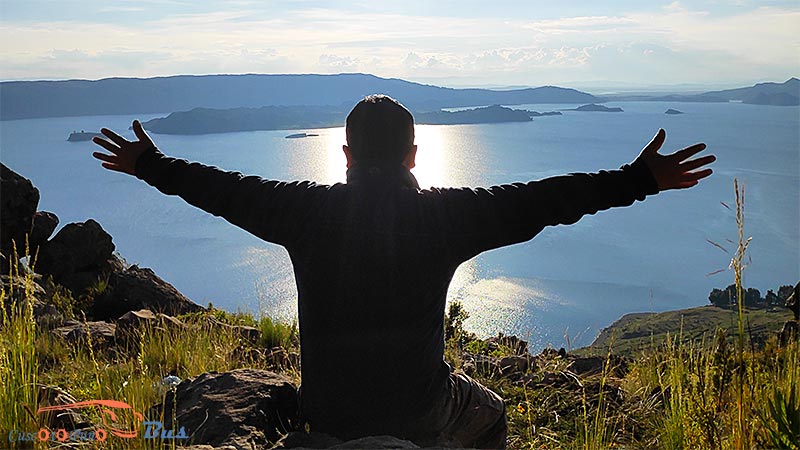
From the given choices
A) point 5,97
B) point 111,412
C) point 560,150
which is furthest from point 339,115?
point 111,412

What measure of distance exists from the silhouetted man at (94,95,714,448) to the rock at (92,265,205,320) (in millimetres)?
6293

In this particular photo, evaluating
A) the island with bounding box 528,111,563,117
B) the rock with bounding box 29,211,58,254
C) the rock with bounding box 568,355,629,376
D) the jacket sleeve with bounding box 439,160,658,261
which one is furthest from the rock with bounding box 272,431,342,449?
the island with bounding box 528,111,563,117

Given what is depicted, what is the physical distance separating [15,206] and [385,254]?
9.00 meters

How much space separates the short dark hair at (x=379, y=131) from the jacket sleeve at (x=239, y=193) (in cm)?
27

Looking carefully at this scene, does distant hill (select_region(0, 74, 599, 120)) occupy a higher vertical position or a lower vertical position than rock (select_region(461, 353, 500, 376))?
higher

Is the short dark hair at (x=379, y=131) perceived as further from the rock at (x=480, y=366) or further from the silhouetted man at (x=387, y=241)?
the rock at (x=480, y=366)

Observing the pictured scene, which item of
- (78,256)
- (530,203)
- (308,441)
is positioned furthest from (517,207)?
(78,256)

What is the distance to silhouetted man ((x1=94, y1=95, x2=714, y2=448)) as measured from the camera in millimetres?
3061

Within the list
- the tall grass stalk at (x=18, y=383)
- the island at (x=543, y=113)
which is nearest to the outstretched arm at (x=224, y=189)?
the tall grass stalk at (x=18, y=383)

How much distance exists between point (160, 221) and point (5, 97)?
18279mm

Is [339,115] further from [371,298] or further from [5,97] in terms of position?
[371,298]

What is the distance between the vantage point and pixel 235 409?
3.54 metres

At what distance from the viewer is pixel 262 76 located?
96.4 metres

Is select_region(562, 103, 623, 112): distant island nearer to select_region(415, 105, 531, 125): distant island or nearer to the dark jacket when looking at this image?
select_region(415, 105, 531, 125): distant island
